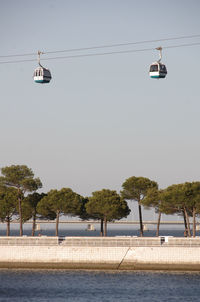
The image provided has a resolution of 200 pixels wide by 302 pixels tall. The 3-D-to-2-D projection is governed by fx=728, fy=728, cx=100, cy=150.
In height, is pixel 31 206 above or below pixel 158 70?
below

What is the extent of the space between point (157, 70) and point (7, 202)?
57818 mm

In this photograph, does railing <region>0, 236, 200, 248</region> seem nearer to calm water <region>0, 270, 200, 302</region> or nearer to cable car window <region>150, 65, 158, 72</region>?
calm water <region>0, 270, 200, 302</region>

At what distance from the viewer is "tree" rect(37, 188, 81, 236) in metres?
129

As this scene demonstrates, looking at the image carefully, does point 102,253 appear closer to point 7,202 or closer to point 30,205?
point 7,202

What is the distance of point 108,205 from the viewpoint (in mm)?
126938

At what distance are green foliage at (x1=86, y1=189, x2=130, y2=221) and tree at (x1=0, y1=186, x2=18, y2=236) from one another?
1309 centimetres

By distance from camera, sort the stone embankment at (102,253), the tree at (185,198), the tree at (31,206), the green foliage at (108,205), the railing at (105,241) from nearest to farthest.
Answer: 1. the stone embankment at (102,253)
2. the railing at (105,241)
3. the tree at (185,198)
4. the green foliage at (108,205)
5. the tree at (31,206)

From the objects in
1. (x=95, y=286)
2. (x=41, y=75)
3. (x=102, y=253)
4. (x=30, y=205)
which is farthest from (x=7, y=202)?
(x=41, y=75)

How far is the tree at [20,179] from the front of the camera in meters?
126

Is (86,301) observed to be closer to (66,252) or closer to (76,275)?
(76,275)

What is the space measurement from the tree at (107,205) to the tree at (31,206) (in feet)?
32.2

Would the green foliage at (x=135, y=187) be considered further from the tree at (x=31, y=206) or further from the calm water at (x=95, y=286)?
the calm water at (x=95, y=286)

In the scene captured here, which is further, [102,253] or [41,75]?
[102,253]

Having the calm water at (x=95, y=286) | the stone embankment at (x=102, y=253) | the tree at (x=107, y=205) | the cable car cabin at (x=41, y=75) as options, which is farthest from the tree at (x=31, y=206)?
the cable car cabin at (x=41, y=75)
